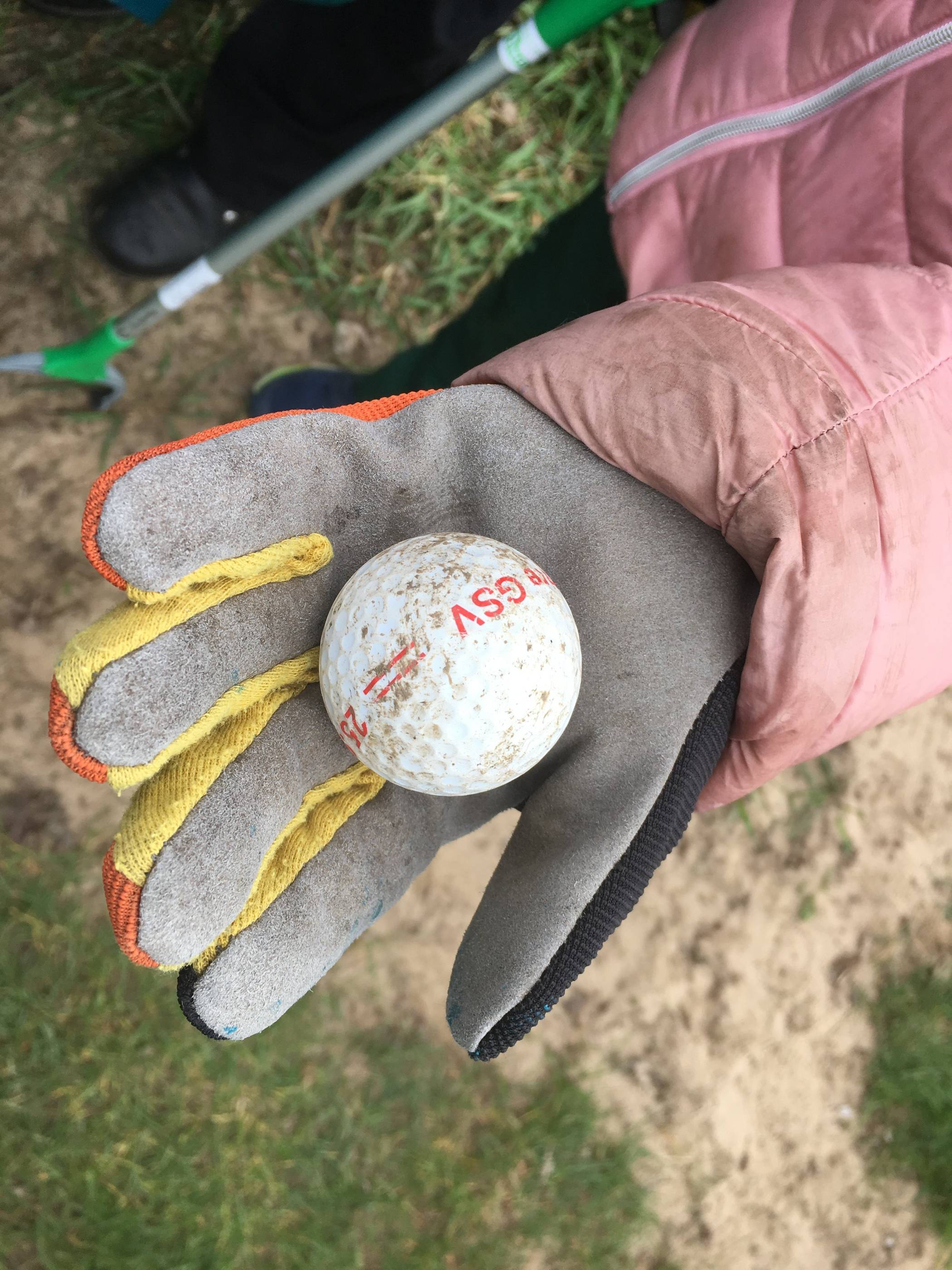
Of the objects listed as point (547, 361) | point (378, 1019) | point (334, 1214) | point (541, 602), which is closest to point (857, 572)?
point (541, 602)

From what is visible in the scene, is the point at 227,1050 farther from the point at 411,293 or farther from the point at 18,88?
the point at 18,88

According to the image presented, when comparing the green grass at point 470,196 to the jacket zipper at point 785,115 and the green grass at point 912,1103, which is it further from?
the green grass at point 912,1103

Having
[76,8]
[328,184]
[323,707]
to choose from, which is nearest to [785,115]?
[328,184]

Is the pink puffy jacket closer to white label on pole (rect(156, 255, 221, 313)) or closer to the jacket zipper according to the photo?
the jacket zipper

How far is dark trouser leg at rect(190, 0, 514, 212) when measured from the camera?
170cm

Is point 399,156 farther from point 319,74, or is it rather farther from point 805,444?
point 805,444

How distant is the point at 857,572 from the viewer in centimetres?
120

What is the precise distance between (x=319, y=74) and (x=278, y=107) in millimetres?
147

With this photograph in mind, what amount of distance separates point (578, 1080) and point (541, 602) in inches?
67.1

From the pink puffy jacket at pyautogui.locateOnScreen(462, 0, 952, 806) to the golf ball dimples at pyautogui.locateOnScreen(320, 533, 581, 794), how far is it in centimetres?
27

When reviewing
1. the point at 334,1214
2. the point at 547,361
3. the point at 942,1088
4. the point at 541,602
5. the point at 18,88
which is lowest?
the point at 942,1088

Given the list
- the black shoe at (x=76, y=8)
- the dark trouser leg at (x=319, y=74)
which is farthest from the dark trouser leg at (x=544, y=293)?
the black shoe at (x=76, y=8)

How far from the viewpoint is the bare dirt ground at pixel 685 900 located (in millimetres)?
2146

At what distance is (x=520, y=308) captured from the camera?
2021mm
